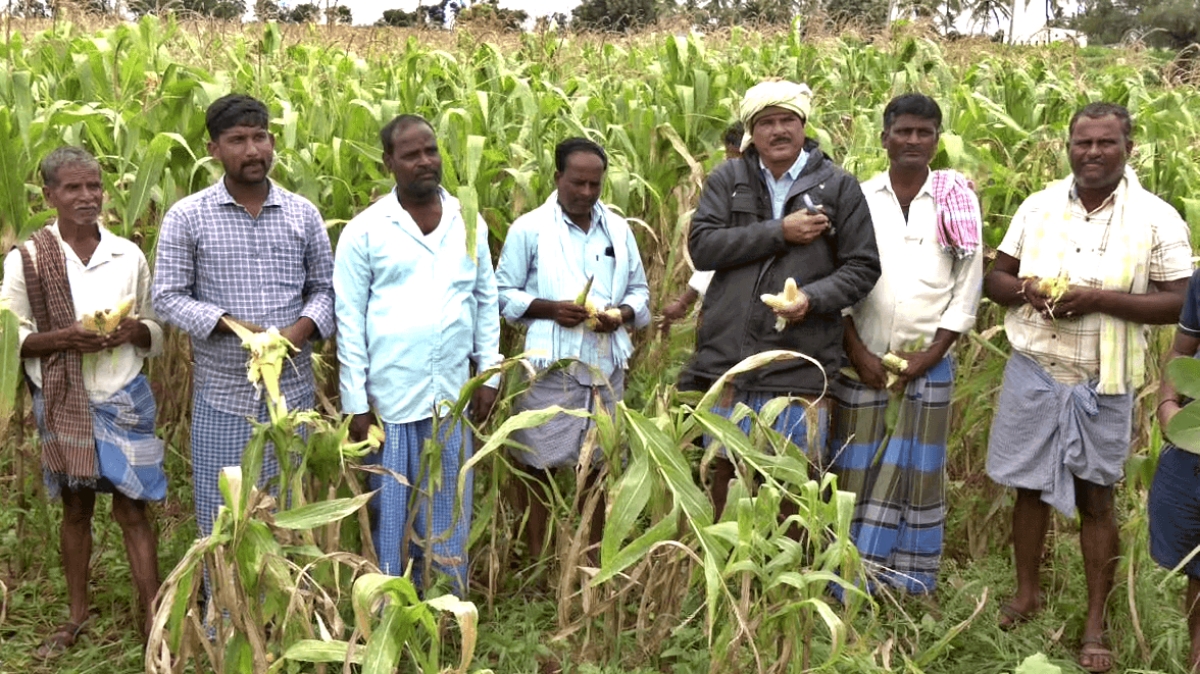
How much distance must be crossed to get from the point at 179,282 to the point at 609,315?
3.48 feet

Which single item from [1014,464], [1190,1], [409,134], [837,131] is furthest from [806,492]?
[1190,1]

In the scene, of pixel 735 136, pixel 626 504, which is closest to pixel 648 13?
pixel 735 136

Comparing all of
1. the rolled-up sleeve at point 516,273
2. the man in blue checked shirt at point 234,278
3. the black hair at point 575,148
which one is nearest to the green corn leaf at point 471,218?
the rolled-up sleeve at point 516,273

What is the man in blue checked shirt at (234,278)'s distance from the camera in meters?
2.90

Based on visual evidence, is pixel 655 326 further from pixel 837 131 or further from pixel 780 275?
pixel 837 131

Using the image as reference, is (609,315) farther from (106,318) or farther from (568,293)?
(106,318)

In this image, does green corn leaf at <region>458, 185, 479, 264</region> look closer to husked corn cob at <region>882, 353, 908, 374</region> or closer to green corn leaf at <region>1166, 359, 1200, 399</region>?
husked corn cob at <region>882, 353, 908, 374</region>

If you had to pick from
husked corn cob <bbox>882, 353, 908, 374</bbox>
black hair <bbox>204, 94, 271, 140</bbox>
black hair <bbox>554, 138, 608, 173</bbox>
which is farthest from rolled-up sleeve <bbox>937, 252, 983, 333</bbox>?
black hair <bbox>204, 94, 271, 140</bbox>

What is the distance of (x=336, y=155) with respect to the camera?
3625 mm

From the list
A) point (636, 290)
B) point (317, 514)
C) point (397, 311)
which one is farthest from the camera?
point (636, 290)

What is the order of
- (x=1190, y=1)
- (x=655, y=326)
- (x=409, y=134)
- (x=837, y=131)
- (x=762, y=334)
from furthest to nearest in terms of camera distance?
(x=1190, y=1) < (x=837, y=131) < (x=655, y=326) < (x=762, y=334) < (x=409, y=134)

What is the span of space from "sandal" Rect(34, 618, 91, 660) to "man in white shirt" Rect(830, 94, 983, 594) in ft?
6.63

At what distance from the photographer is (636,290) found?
11.0 feet

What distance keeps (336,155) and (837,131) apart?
2.42 metres
